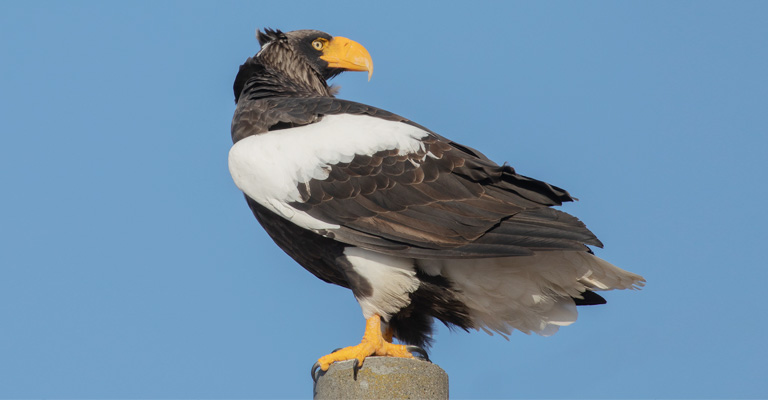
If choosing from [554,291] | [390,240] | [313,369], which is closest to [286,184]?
[390,240]

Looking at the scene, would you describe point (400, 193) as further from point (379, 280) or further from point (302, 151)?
point (302, 151)

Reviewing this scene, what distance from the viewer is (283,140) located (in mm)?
6895

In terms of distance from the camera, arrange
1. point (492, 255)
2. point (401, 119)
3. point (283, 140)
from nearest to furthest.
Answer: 1. point (492, 255)
2. point (283, 140)
3. point (401, 119)

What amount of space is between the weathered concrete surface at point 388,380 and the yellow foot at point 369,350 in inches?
4.4

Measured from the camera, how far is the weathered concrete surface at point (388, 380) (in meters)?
5.86

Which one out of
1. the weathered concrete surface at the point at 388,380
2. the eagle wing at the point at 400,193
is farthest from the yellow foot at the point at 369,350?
the eagle wing at the point at 400,193

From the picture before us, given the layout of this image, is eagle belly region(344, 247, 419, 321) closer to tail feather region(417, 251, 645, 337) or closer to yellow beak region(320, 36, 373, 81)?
tail feather region(417, 251, 645, 337)

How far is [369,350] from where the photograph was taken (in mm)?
6340

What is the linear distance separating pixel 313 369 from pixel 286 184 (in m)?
1.33

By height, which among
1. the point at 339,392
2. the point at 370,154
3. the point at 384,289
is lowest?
the point at 339,392

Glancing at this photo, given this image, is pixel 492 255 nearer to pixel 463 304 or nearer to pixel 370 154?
pixel 463 304

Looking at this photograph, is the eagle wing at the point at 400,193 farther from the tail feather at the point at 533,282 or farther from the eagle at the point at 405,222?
the tail feather at the point at 533,282

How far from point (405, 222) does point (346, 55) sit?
110 inches

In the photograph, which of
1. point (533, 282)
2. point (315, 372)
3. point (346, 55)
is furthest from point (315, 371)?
point (346, 55)
